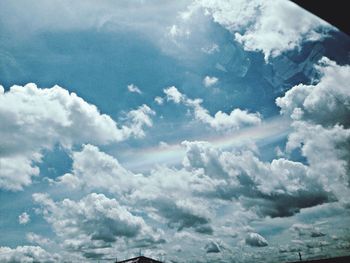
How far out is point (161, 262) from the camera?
39.0 meters

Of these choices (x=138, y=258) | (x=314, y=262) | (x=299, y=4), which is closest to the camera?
(x=299, y=4)

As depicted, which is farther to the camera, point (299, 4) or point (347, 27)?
point (347, 27)

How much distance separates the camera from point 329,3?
2.47 metres

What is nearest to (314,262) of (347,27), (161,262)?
(161,262)

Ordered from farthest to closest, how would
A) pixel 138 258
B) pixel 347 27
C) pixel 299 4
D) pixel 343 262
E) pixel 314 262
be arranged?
pixel 138 258 → pixel 314 262 → pixel 343 262 → pixel 347 27 → pixel 299 4

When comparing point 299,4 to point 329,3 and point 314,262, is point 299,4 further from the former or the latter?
point 314,262

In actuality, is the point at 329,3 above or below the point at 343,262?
above

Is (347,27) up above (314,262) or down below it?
above

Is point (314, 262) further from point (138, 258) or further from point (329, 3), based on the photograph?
point (329, 3)

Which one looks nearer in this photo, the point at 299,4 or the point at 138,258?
the point at 299,4

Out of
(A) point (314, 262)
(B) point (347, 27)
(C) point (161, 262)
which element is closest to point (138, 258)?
(C) point (161, 262)

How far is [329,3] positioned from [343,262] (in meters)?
29.9

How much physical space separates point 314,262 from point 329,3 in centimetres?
3226

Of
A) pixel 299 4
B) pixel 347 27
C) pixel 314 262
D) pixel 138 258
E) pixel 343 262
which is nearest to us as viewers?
pixel 299 4
